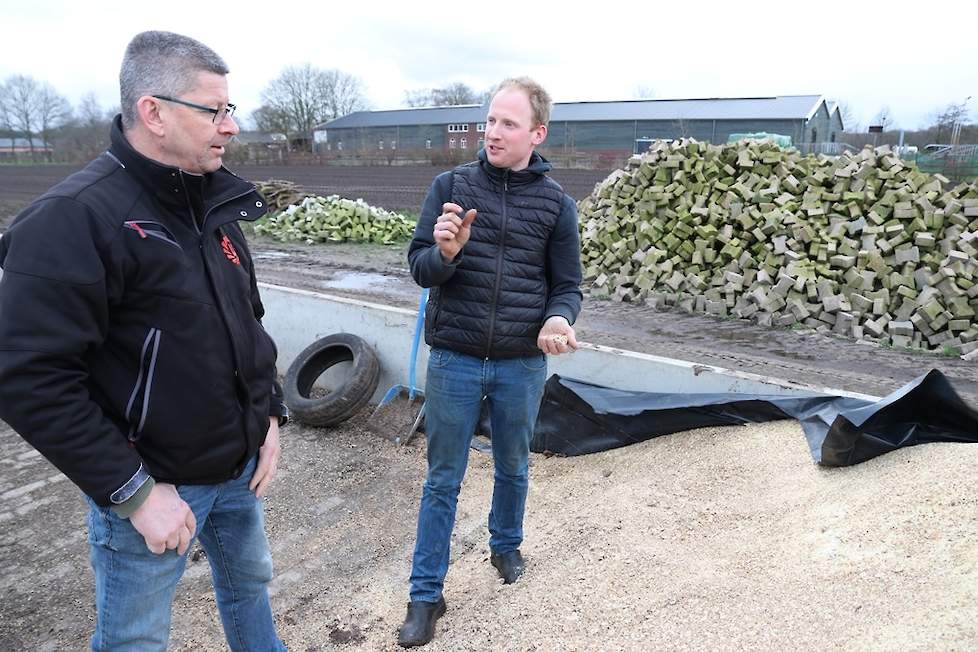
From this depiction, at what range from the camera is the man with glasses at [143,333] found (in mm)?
1507

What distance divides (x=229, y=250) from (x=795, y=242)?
755 cm

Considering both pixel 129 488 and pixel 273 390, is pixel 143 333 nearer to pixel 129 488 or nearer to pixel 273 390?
pixel 129 488

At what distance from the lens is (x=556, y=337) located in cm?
262

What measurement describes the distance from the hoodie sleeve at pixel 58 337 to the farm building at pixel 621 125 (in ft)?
86.9

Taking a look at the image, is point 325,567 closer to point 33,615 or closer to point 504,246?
point 33,615

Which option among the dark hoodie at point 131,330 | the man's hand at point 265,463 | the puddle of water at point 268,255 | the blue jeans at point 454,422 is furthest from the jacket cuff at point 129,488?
the puddle of water at point 268,255

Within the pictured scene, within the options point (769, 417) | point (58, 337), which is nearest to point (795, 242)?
point (769, 417)

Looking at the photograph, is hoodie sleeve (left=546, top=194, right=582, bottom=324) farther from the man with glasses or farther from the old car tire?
the old car tire

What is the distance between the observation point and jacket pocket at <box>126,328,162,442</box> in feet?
5.56

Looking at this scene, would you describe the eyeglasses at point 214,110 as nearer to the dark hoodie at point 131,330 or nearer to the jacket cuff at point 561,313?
the dark hoodie at point 131,330

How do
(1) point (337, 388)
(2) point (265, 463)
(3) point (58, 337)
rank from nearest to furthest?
1. (3) point (58, 337)
2. (2) point (265, 463)
3. (1) point (337, 388)

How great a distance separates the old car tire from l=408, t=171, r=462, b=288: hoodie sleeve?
2.68 m

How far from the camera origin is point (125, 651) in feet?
5.89

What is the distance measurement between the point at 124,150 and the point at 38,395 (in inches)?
25.8
